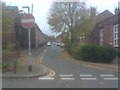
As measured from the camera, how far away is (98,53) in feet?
91.0

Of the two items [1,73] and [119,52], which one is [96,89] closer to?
[1,73]

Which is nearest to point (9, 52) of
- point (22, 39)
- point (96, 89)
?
point (96, 89)

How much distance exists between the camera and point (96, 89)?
38.7 feet

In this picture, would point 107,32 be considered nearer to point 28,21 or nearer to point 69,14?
point 69,14

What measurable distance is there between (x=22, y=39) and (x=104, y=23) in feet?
49.5

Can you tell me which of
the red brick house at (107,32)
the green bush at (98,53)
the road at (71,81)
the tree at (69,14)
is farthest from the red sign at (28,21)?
the tree at (69,14)

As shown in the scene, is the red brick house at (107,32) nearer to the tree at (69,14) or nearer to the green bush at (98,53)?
the tree at (69,14)

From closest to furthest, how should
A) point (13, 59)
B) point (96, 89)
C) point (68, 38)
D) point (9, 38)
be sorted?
point (96, 89) → point (13, 59) → point (9, 38) → point (68, 38)

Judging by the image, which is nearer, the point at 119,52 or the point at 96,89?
the point at 96,89

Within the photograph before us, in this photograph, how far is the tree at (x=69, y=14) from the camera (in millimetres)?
45750

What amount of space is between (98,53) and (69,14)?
19.0 metres

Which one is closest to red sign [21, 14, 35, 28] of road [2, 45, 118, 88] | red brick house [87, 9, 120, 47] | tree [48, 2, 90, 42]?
road [2, 45, 118, 88]

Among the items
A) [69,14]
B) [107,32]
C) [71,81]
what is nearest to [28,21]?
[71,81]

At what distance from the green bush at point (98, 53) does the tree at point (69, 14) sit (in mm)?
17748
